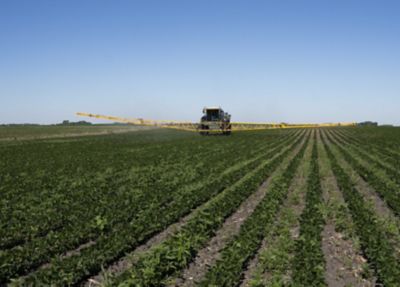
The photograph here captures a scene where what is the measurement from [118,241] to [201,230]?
191 centimetres

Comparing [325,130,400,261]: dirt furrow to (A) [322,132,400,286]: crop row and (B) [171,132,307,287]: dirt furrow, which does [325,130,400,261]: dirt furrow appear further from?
(B) [171,132,307,287]: dirt furrow

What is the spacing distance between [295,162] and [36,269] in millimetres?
16701

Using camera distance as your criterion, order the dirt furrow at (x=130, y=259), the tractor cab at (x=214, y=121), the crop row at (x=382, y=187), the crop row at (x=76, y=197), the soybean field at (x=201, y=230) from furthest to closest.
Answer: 1. the tractor cab at (x=214, y=121)
2. the crop row at (x=382, y=187)
3. the crop row at (x=76, y=197)
4. the soybean field at (x=201, y=230)
5. the dirt furrow at (x=130, y=259)

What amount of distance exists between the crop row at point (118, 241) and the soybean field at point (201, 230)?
2 cm

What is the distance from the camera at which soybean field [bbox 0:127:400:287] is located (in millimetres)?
6402

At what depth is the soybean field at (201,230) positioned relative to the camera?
6.40 meters

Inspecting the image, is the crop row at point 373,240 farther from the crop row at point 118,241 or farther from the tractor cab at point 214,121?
the tractor cab at point 214,121

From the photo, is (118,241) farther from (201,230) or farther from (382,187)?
(382,187)

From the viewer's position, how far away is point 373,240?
791cm

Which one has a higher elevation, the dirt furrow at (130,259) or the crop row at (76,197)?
the crop row at (76,197)

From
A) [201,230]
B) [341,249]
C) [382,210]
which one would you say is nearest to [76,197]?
[201,230]

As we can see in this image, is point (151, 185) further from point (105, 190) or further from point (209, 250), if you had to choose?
point (209, 250)

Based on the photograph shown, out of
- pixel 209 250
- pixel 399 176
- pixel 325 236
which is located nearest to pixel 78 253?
pixel 209 250

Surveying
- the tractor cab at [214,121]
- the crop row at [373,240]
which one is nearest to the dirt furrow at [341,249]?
the crop row at [373,240]
